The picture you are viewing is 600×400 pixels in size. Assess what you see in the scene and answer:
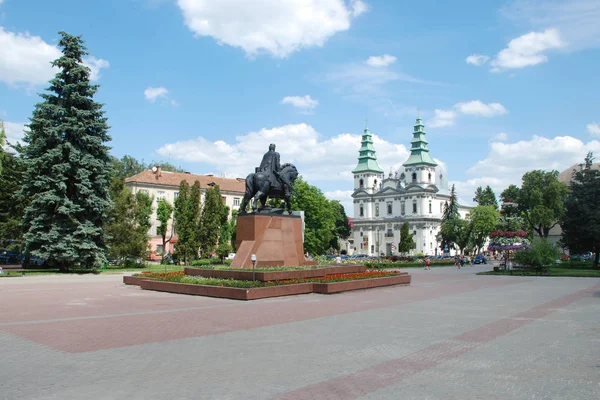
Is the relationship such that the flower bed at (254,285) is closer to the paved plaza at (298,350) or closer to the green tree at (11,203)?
the paved plaza at (298,350)

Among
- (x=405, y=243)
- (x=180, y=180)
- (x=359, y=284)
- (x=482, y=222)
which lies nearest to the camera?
(x=359, y=284)

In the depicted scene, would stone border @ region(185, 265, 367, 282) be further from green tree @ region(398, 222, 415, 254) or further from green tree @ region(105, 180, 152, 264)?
green tree @ region(398, 222, 415, 254)

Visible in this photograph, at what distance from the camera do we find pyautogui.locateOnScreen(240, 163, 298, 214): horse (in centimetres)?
2212

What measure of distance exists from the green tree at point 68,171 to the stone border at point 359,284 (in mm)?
22392

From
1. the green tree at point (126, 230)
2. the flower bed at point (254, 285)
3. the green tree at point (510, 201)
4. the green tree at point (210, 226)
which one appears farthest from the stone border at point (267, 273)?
the green tree at point (510, 201)

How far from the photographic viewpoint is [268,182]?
73.3ft

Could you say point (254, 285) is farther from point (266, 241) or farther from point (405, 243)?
point (405, 243)

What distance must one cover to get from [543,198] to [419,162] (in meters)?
64.9

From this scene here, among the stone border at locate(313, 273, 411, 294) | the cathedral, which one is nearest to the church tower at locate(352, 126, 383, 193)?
the cathedral

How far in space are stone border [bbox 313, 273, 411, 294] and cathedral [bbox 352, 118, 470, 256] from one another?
8537 cm

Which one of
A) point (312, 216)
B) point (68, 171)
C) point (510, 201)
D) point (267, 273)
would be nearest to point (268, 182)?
point (267, 273)

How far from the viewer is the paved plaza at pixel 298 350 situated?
21.6ft

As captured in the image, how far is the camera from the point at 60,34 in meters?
37.3

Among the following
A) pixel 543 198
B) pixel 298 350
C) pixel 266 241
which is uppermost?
pixel 543 198
